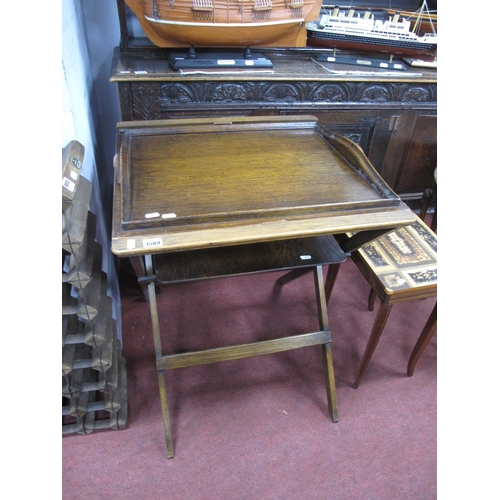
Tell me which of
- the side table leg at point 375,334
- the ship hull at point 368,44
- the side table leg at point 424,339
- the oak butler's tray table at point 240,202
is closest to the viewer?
the oak butler's tray table at point 240,202

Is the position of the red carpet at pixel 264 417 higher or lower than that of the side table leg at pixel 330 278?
lower

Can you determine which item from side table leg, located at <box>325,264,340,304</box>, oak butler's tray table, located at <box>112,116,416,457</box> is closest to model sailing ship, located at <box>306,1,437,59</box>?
oak butler's tray table, located at <box>112,116,416,457</box>

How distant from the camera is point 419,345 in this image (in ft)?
6.32

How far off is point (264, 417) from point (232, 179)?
1.07 meters

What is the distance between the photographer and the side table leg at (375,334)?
5.64 feet

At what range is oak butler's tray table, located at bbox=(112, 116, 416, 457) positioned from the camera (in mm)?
1180

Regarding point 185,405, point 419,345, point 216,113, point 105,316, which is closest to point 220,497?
point 185,405

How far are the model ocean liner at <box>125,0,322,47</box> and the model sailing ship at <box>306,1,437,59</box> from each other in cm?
23

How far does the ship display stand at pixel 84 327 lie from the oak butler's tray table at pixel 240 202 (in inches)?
5.9

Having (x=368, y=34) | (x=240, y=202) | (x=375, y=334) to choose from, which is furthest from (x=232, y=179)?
(x=368, y=34)

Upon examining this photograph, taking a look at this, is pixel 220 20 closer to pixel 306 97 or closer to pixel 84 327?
pixel 306 97

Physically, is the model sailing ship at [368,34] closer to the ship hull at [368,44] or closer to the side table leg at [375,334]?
the ship hull at [368,44]

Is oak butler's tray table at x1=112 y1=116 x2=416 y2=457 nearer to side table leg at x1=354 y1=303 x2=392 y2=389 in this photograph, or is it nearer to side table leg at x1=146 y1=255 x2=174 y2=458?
side table leg at x1=146 y1=255 x2=174 y2=458

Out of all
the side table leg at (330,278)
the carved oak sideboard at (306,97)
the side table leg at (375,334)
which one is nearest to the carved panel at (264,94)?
the carved oak sideboard at (306,97)
